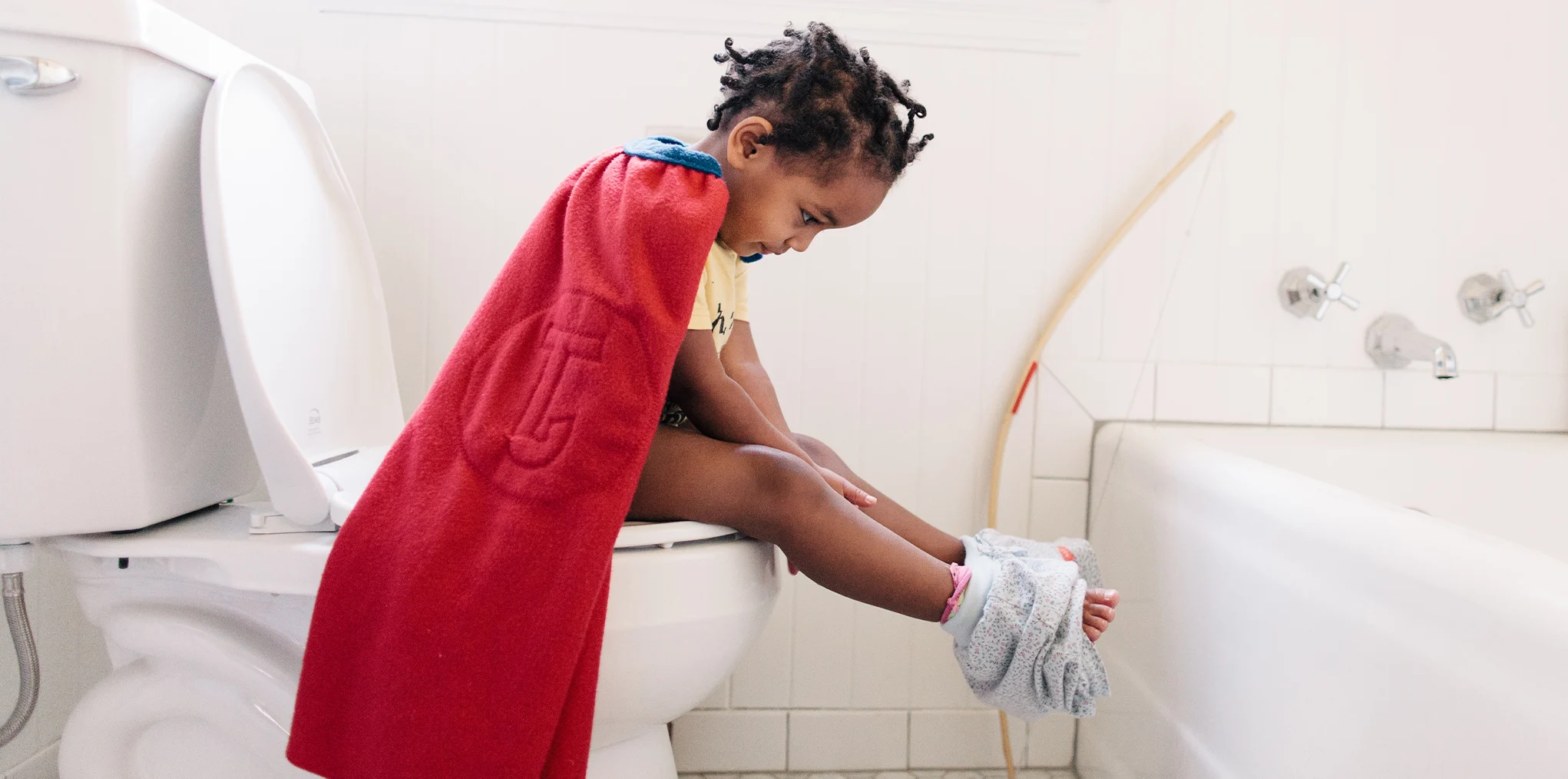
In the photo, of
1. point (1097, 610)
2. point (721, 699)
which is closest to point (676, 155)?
point (1097, 610)

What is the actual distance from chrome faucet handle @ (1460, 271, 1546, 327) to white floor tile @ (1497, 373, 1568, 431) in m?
0.09

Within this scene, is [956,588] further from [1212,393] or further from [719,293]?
[1212,393]

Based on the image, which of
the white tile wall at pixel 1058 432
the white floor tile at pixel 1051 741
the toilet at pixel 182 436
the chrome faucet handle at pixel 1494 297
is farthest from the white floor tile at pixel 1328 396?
the toilet at pixel 182 436

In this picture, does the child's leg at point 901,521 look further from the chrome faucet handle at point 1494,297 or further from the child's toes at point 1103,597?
the chrome faucet handle at point 1494,297

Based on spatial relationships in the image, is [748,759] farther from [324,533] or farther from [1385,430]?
[1385,430]

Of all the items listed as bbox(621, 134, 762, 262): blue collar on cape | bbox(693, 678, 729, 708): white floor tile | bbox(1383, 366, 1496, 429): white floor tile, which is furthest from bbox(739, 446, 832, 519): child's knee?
bbox(1383, 366, 1496, 429): white floor tile

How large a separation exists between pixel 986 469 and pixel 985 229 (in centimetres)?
33

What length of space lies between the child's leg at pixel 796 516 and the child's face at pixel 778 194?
21cm

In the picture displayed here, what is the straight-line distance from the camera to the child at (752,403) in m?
0.81

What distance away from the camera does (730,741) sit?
1.28m

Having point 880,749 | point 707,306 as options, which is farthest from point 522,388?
point 880,749

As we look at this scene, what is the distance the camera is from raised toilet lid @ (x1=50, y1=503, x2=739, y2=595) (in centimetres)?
78

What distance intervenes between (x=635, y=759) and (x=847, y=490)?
12.5 inches

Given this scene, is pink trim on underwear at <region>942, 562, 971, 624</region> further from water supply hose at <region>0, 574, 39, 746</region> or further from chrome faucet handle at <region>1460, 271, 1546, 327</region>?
chrome faucet handle at <region>1460, 271, 1546, 327</region>
